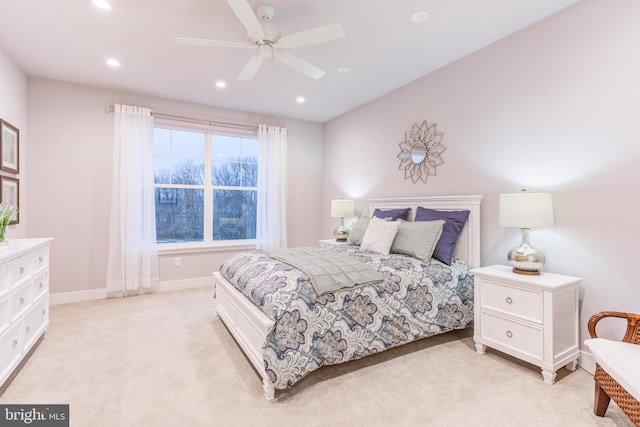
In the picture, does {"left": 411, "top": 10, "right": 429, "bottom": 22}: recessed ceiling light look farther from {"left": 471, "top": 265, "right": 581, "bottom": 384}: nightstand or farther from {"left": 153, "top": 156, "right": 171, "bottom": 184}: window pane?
{"left": 153, "top": 156, "right": 171, "bottom": 184}: window pane

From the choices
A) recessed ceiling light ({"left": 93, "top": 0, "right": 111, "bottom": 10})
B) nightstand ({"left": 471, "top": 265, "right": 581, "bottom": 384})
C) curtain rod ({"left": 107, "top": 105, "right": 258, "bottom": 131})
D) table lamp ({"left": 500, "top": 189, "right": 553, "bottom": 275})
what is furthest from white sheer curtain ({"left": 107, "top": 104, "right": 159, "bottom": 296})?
table lamp ({"left": 500, "top": 189, "right": 553, "bottom": 275})

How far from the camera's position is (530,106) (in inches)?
101

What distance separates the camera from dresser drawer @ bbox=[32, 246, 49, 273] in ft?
8.18

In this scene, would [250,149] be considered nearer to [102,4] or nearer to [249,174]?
[249,174]

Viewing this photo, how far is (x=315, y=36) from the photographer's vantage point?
2.07 meters

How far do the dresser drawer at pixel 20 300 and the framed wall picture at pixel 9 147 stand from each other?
1.39m

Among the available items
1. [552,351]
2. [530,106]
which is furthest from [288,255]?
[530,106]

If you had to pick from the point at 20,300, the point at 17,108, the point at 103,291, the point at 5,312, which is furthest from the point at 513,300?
the point at 17,108

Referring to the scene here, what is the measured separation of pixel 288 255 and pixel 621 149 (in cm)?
257

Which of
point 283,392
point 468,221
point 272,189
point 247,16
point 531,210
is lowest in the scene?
point 283,392

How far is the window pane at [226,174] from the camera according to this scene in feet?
15.6

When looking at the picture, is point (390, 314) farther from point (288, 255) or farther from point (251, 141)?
point (251, 141)

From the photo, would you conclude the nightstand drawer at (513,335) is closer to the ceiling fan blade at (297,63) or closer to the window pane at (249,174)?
the ceiling fan blade at (297,63)

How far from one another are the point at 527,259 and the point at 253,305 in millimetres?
2041
